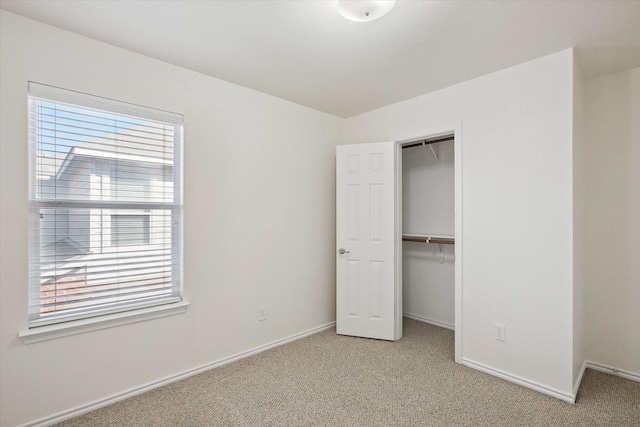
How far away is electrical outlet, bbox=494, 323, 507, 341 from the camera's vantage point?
8.44 ft

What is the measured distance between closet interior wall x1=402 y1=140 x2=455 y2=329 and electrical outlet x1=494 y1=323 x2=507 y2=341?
106 cm

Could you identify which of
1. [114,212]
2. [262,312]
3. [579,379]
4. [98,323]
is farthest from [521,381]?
[114,212]

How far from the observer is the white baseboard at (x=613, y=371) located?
256 cm

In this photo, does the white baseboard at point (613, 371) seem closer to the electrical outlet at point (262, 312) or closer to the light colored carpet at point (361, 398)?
the light colored carpet at point (361, 398)

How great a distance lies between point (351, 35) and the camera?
6.87 ft

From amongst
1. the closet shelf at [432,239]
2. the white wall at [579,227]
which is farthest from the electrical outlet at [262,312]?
the white wall at [579,227]

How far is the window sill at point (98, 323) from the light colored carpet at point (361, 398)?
54 centimetres

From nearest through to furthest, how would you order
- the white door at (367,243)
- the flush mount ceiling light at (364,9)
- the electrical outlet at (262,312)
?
the flush mount ceiling light at (364,9) < the electrical outlet at (262,312) < the white door at (367,243)

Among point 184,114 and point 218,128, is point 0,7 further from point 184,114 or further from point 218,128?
point 218,128

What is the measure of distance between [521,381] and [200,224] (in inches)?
110

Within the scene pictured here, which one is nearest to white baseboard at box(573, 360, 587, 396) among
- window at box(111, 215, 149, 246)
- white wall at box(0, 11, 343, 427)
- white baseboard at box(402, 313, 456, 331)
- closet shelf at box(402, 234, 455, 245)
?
white baseboard at box(402, 313, 456, 331)

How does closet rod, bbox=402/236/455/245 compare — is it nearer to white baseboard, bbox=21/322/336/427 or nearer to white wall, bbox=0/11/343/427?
white wall, bbox=0/11/343/427

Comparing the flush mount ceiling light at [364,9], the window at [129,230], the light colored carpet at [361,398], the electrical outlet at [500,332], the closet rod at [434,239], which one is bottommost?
the light colored carpet at [361,398]

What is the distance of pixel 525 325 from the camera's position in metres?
2.46
